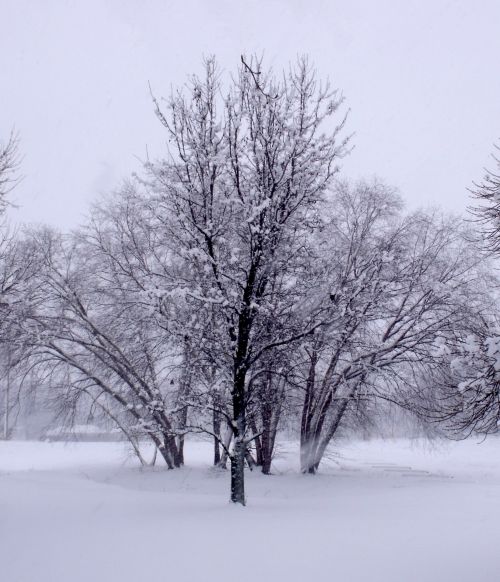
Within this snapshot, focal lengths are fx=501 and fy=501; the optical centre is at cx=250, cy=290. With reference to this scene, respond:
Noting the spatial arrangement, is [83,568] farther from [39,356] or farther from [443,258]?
[443,258]

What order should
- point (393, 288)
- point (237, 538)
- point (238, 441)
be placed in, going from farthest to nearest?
point (393, 288) < point (238, 441) < point (237, 538)

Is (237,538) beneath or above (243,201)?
beneath

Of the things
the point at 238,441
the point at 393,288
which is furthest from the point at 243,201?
the point at 393,288

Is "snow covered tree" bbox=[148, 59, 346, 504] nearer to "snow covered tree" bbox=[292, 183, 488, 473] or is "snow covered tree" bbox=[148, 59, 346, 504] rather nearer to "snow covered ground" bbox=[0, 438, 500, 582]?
"snow covered ground" bbox=[0, 438, 500, 582]

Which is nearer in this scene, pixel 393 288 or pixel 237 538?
pixel 237 538

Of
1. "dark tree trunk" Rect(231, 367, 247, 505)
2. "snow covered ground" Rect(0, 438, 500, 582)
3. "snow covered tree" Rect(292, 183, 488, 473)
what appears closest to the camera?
"snow covered ground" Rect(0, 438, 500, 582)

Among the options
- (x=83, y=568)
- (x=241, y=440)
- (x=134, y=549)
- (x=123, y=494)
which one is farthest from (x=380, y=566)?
(x=123, y=494)

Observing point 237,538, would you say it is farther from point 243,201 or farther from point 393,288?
point 393,288

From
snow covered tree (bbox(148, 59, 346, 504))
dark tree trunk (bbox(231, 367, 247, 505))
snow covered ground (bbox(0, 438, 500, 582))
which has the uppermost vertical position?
snow covered tree (bbox(148, 59, 346, 504))

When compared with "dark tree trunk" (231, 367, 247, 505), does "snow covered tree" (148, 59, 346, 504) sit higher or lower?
higher

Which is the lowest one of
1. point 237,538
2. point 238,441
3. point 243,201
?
point 237,538

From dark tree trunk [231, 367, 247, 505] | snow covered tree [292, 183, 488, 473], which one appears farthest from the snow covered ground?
snow covered tree [292, 183, 488, 473]

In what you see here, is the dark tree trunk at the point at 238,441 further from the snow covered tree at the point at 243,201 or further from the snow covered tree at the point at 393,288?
the snow covered tree at the point at 393,288

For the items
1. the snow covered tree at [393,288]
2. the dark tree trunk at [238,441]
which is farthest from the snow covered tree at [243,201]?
the snow covered tree at [393,288]
